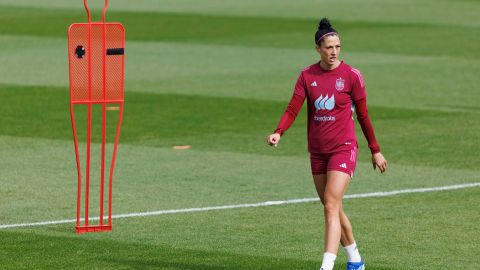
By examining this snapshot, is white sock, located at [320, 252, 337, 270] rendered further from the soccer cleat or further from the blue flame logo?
the blue flame logo

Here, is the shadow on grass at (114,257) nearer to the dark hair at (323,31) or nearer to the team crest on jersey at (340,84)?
the team crest on jersey at (340,84)

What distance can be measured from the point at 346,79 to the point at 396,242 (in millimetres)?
2339

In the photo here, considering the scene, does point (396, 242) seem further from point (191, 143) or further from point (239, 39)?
point (239, 39)

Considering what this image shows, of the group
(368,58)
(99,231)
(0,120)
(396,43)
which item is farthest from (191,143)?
(396,43)

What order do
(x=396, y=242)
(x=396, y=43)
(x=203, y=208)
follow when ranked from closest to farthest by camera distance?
1. (x=396, y=242)
2. (x=203, y=208)
3. (x=396, y=43)

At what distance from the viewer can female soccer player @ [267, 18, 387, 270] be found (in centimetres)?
1171

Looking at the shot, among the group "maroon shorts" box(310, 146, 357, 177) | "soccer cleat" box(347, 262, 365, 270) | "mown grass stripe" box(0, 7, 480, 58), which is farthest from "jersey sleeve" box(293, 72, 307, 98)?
"mown grass stripe" box(0, 7, 480, 58)

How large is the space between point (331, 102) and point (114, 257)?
2.56 meters

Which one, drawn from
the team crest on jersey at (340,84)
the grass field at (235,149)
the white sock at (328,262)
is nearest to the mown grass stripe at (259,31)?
the grass field at (235,149)

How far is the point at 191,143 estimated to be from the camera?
2002cm

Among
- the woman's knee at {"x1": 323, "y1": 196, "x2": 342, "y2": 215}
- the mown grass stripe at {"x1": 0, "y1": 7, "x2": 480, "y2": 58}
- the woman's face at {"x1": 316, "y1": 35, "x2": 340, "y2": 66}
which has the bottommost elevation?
the woman's knee at {"x1": 323, "y1": 196, "x2": 342, "y2": 215}

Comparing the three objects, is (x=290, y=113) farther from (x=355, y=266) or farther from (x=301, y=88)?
(x=355, y=266)

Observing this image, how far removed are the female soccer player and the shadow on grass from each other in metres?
0.96

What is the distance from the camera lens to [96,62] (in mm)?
13977
